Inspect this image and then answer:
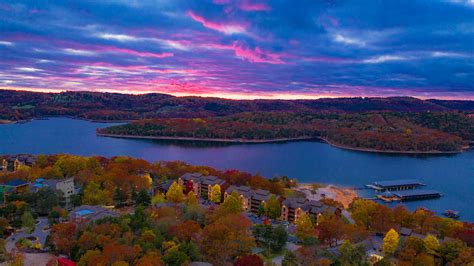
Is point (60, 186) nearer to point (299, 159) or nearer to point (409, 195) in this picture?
point (409, 195)

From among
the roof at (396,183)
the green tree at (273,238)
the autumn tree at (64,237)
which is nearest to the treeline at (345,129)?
the roof at (396,183)

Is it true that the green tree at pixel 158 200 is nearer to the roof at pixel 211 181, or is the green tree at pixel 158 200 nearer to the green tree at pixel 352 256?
the roof at pixel 211 181

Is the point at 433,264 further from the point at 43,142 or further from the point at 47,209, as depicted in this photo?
the point at 43,142

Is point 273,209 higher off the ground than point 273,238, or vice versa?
point 273,238

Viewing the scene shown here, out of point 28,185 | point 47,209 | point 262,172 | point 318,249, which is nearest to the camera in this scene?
point 318,249

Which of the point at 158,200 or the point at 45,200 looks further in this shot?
the point at 158,200

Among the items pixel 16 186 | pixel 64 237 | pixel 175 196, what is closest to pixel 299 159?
pixel 175 196

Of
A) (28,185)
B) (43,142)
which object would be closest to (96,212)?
(28,185)
